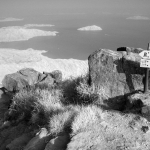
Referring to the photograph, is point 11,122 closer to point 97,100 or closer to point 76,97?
A: point 76,97

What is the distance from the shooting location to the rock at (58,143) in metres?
4.45

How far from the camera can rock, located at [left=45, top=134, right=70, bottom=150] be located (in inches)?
175

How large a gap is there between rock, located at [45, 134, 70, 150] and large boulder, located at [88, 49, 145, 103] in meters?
2.43

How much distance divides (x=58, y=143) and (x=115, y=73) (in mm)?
3312

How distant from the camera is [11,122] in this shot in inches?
293

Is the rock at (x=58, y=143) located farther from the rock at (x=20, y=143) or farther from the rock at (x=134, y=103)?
the rock at (x=134, y=103)

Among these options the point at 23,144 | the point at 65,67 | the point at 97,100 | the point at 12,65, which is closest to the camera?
the point at 23,144

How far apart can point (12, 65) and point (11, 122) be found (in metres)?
32.7

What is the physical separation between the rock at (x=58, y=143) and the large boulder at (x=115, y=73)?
2429 mm

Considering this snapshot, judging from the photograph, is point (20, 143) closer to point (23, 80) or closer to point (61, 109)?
point (61, 109)

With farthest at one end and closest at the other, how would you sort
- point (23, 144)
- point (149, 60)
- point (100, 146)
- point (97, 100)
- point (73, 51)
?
point (73, 51)
point (97, 100)
point (149, 60)
point (23, 144)
point (100, 146)

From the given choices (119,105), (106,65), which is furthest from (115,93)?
(106,65)

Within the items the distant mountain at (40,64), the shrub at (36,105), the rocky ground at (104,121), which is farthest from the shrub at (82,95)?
the distant mountain at (40,64)

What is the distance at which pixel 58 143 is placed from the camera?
4574mm
